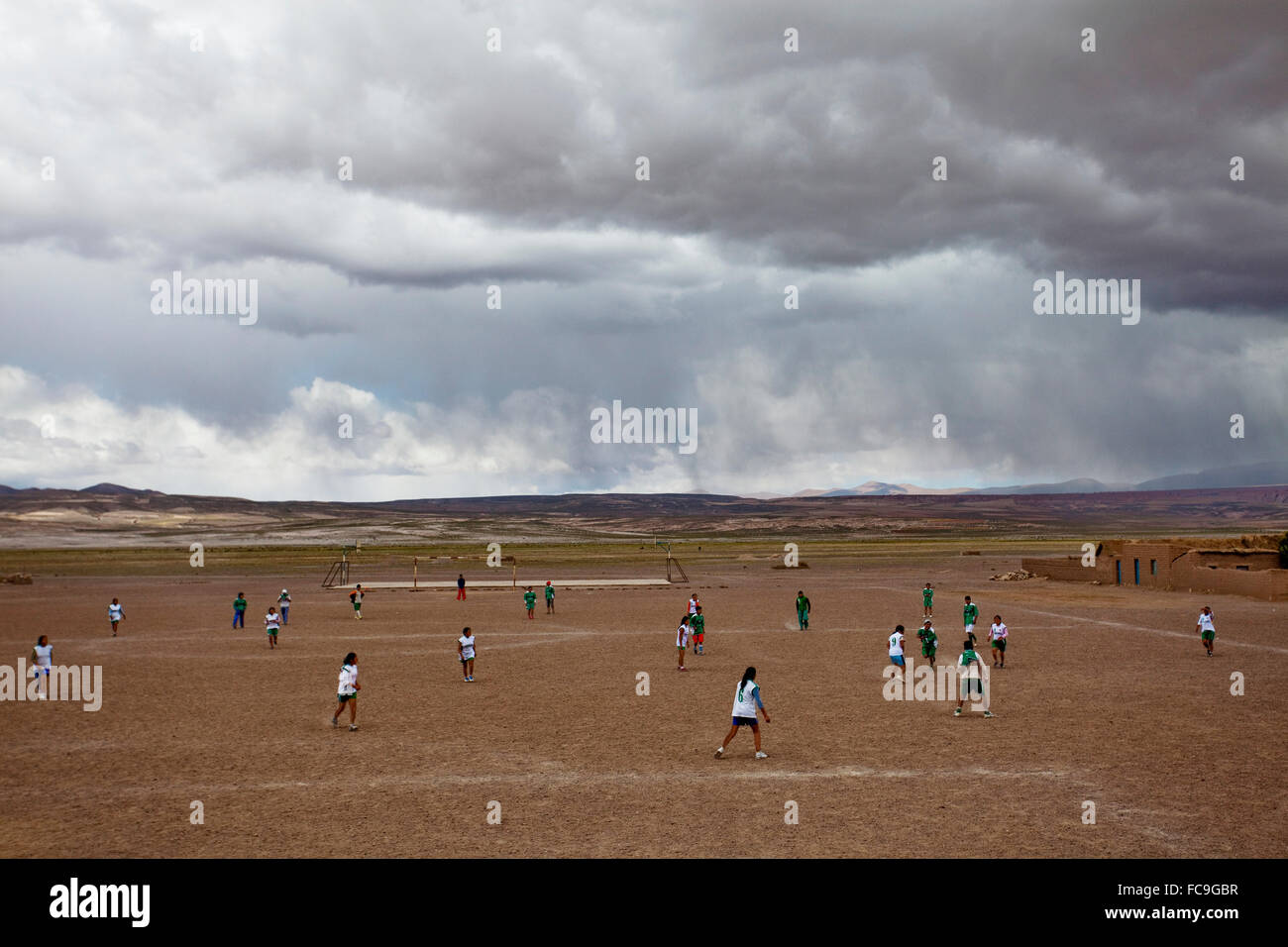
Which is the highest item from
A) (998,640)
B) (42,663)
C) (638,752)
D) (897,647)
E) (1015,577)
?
(42,663)

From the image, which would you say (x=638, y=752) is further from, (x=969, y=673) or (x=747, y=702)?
(x=969, y=673)

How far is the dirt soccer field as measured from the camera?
13141mm

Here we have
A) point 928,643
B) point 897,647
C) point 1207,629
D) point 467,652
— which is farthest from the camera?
point 1207,629

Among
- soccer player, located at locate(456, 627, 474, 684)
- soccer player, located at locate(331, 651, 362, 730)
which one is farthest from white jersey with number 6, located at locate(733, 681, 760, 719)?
soccer player, located at locate(456, 627, 474, 684)

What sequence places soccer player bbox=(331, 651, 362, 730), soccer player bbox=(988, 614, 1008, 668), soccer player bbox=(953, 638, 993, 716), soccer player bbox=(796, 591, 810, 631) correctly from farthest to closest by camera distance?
soccer player bbox=(796, 591, 810, 631), soccer player bbox=(988, 614, 1008, 668), soccer player bbox=(953, 638, 993, 716), soccer player bbox=(331, 651, 362, 730)

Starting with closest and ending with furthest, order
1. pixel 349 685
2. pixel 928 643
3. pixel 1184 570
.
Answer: pixel 349 685 → pixel 928 643 → pixel 1184 570

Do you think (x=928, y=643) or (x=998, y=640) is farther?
(x=998, y=640)

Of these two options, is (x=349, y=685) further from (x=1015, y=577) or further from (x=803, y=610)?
(x=1015, y=577)

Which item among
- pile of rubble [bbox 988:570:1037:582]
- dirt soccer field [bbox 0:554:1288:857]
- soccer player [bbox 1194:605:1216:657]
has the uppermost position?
soccer player [bbox 1194:605:1216:657]

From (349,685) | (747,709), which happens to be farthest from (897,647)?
(349,685)

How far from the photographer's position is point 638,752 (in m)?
18.2

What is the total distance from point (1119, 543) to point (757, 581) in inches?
939

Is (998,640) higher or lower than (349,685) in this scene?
lower

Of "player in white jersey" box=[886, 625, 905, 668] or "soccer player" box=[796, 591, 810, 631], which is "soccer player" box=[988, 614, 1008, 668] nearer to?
"player in white jersey" box=[886, 625, 905, 668]
